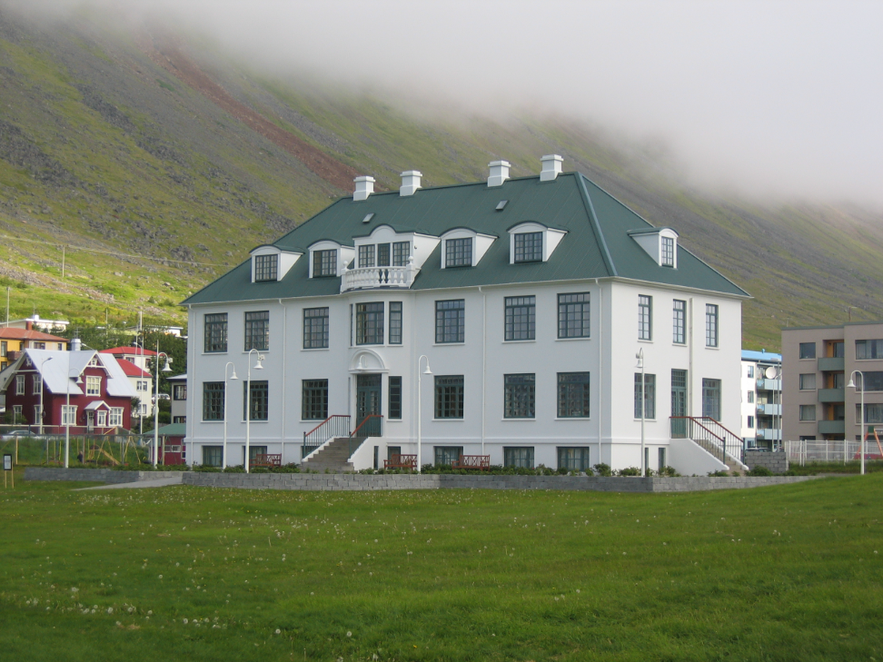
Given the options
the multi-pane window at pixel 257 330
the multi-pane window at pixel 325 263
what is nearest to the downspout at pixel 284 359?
the multi-pane window at pixel 257 330

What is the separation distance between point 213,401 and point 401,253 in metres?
12.7

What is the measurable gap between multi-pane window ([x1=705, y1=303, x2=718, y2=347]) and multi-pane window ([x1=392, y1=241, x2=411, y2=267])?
13.1m

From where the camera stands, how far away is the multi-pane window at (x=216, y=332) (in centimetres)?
5688

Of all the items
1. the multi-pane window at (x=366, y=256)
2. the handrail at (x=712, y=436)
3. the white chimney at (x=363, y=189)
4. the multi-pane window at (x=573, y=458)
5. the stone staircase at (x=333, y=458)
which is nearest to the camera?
the multi-pane window at (x=573, y=458)

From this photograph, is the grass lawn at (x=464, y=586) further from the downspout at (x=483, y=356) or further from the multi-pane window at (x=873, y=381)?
the multi-pane window at (x=873, y=381)

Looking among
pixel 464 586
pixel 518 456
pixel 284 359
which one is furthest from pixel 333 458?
pixel 464 586

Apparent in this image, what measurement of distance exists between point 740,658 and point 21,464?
5636cm

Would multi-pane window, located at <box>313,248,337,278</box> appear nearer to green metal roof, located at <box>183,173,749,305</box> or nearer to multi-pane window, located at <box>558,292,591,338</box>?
green metal roof, located at <box>183,173,749,305</box>

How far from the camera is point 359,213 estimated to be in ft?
191

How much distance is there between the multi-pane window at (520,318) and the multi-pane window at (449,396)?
309 centimetres

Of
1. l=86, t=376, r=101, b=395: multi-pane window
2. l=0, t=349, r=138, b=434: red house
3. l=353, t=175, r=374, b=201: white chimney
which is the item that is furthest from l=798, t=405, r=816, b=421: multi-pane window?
l=86, t=376, r=101, b=395: multi-pane window

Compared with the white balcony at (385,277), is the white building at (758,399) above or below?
below

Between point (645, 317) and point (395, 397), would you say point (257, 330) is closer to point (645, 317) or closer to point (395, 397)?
point (395, 397)

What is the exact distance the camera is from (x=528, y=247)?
4888cm
